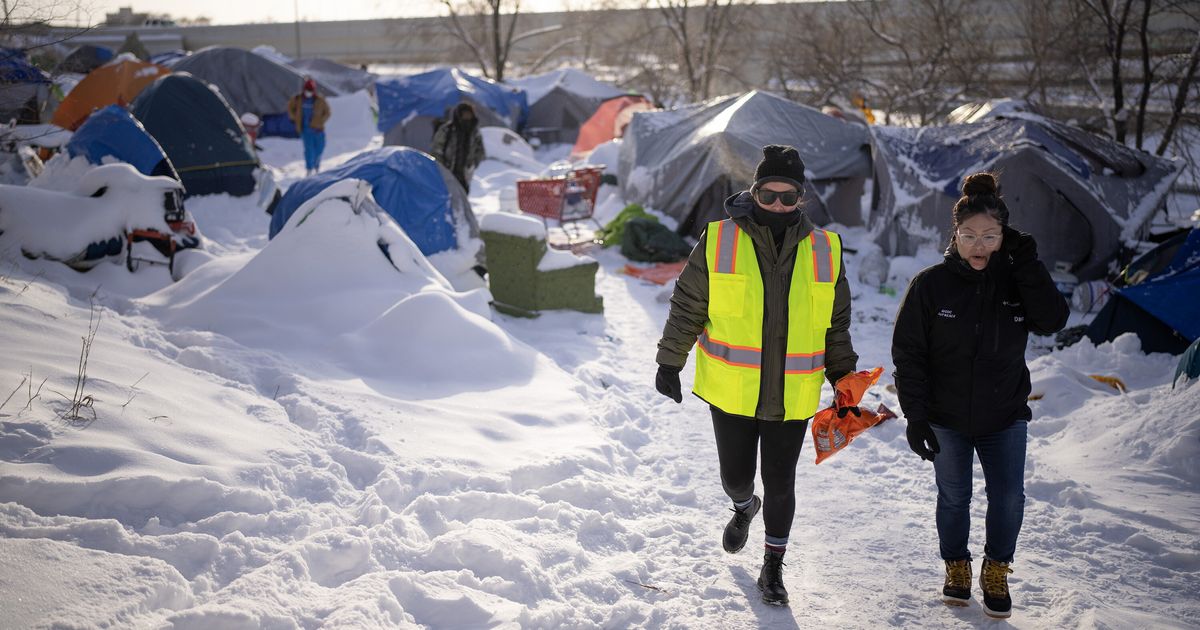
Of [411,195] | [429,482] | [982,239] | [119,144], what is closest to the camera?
[982,239]

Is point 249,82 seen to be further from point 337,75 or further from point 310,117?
point 310,117

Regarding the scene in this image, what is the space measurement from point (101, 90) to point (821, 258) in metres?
20.4

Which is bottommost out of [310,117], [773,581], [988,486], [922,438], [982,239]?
[773,581]

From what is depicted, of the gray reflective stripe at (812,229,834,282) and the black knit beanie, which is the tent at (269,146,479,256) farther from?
the gray reflective stripe at (812,229,834,282)

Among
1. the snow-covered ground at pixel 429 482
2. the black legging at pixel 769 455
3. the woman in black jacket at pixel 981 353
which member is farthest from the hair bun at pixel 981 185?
the snow-covered ground at pixel 429 482

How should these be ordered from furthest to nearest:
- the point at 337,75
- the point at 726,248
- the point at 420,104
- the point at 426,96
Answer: the point at 337,75, the point at 426,96, the point at 420,104, the point at 726,248

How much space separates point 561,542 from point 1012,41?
18.3m

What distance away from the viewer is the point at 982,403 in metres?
3.23

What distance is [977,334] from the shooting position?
3246mm

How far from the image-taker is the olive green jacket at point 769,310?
129 inches

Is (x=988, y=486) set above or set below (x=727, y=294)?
below

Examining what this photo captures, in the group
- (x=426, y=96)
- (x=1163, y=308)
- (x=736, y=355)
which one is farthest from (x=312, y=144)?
(x=736, y=355)

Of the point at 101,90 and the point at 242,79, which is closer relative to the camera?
Answer: the point at 101,90

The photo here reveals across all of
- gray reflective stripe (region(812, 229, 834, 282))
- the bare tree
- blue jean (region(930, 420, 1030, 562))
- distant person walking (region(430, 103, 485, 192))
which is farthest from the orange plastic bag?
the bare tree
